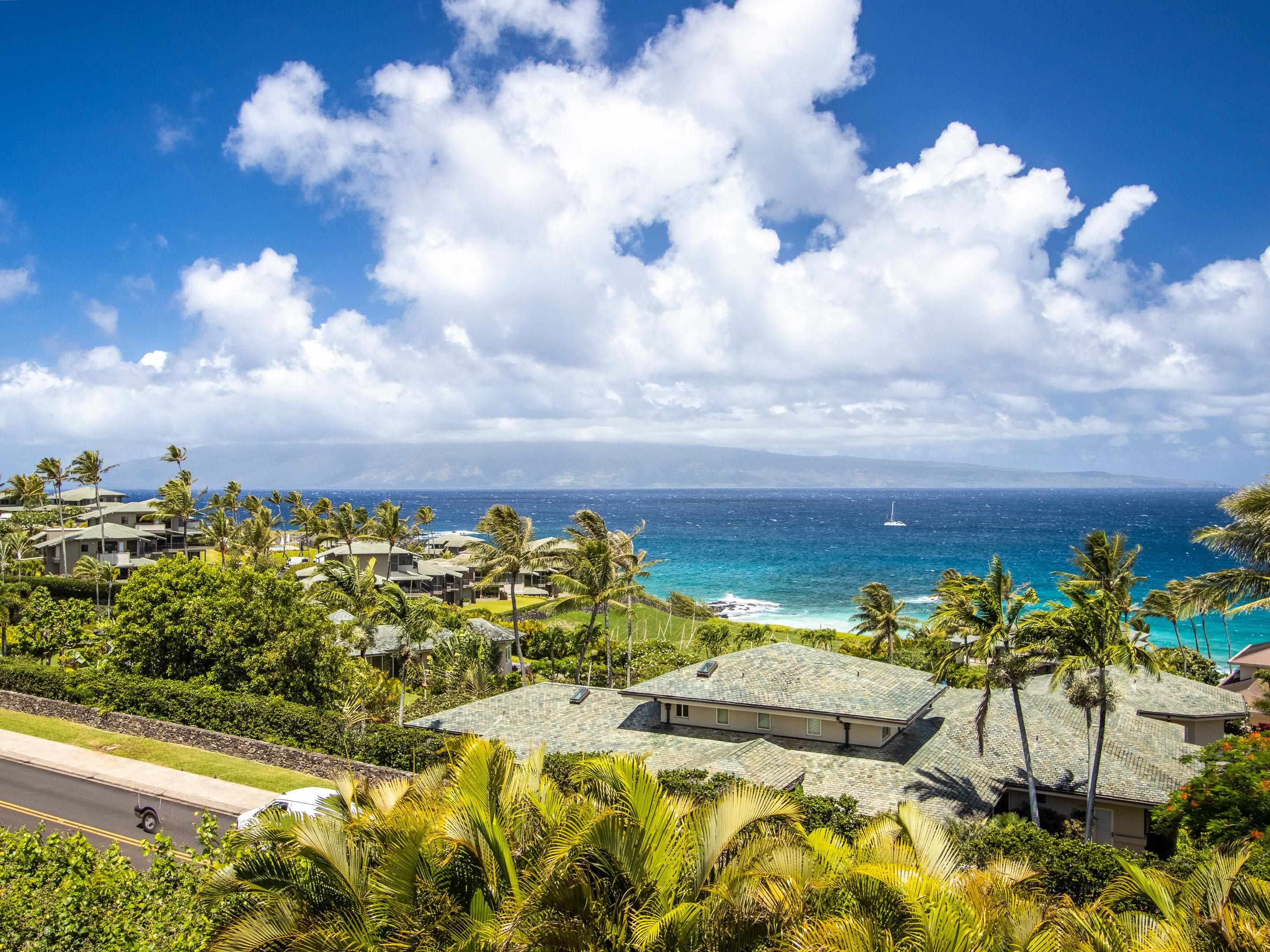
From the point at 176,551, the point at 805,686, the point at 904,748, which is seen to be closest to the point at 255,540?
the point at 176,551

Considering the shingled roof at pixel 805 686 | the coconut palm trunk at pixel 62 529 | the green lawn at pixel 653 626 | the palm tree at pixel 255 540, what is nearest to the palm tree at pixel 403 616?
the shingled roof at pixel 805 686

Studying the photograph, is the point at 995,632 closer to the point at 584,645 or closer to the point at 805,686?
the point at 805,686

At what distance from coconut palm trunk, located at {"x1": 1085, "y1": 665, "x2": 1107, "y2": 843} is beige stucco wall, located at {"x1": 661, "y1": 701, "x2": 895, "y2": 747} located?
575cm

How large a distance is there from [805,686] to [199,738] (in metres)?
22.4

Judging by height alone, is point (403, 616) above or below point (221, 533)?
below

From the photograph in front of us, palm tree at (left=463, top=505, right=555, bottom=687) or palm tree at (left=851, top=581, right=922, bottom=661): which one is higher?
palm tree at (left=463, top=505, right=555, bottom=687)

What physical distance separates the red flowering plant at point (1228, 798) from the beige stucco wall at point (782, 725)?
7.88 meters

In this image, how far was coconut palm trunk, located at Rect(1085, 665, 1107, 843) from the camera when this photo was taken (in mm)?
22031

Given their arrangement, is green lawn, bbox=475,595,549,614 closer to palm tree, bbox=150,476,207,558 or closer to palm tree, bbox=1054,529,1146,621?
palm tree, bbox=150,476,207,558

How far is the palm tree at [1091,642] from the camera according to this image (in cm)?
2152

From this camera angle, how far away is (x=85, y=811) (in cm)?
2378

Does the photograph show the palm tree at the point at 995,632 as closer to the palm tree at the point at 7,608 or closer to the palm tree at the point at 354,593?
the palm tree at the point at 354,593

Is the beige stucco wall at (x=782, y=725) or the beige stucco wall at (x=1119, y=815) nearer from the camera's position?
the beige stucco wall at (x=1119, y=815)

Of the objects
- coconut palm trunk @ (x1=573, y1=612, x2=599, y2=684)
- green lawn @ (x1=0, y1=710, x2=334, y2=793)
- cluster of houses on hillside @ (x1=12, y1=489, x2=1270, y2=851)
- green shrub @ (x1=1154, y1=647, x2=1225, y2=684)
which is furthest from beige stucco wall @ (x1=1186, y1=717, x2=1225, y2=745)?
green lawn @ (x1=0, y1=710, x2=334, y2=793)
